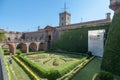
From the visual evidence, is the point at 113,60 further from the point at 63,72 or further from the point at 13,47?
the point at 13,47

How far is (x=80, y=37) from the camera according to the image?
2994 cm

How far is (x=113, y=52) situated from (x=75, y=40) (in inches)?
720

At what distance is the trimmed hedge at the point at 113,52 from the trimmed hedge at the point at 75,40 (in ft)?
40.1

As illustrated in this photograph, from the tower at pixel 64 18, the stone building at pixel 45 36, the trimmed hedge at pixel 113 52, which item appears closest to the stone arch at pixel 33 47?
the stone building at pixel 45 36

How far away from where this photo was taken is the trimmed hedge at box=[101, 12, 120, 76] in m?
12.4

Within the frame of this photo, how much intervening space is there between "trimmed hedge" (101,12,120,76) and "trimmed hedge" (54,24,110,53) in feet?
40.1

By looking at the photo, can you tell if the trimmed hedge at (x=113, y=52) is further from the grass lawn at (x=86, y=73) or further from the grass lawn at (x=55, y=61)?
the grass lawn at (x=55, y=61)

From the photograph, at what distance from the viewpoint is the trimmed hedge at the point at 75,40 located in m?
28.4

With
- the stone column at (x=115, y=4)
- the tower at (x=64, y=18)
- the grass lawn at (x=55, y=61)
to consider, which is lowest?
the grass lawn at (x=55, y=61)

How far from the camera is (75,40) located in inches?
1225

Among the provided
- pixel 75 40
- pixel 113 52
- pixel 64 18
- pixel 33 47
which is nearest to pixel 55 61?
pixel 113 52

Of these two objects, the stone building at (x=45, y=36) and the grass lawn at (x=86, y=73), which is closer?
the grass lawn at (x=86, y=73)

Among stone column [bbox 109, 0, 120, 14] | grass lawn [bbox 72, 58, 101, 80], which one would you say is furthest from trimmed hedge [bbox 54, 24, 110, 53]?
grass lawn [bbox 72, 58, 101, 80]

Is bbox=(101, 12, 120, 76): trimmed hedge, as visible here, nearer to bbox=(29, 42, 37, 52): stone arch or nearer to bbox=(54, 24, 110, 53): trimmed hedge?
bbox=(54, 24, 110, 53): trimmed hedge
